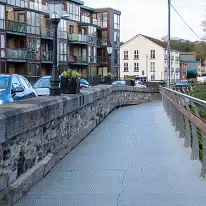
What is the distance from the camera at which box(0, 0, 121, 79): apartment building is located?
48188 mm

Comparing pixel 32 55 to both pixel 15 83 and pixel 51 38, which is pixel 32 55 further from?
pixel 15 83

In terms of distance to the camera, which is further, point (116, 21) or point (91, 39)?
point (116, 21)

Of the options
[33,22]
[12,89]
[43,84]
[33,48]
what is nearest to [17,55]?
[33,48]

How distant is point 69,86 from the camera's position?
12141 millimetres

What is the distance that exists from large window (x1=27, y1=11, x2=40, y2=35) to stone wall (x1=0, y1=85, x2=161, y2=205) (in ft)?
131

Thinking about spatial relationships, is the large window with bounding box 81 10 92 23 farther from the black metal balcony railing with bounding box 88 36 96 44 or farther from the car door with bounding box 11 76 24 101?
the car door with bounding box 11 76 24 101

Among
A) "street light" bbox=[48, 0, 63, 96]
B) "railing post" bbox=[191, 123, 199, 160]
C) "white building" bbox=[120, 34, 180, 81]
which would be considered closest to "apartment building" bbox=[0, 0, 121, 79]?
"white building" bbox=[120, 34, 180, 81]

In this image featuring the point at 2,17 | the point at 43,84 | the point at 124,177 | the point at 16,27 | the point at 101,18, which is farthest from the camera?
the point at 101,18

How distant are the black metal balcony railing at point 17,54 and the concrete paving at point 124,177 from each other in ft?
118

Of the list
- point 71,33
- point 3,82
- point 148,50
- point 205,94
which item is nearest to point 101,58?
point 71,33

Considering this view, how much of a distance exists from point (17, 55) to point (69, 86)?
121 feet

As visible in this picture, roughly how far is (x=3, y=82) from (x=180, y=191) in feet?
27.0

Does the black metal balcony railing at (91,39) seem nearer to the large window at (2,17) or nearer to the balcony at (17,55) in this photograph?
the balcony at (17,55)

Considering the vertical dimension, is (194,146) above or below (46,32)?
below
